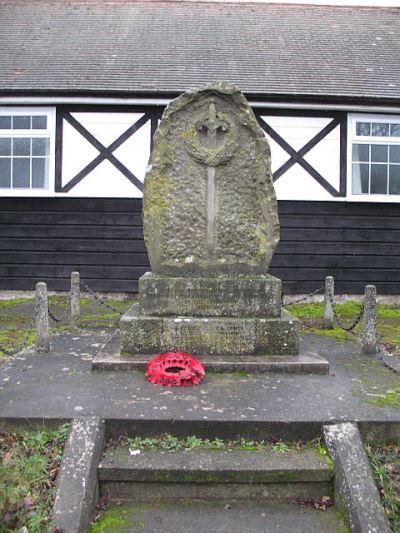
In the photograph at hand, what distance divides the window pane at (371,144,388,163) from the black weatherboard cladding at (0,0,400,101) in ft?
3.64

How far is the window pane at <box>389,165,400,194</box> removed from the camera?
1138 centimetres

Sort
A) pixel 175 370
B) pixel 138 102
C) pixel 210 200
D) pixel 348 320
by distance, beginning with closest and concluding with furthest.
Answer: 1. pixel 175 370
2. pixel 210 200
3. pixel 348 320
4. pixel 138 102

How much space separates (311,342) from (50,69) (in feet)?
30.2

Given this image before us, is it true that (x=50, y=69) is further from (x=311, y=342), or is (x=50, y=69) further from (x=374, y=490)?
(x=374, y=490)

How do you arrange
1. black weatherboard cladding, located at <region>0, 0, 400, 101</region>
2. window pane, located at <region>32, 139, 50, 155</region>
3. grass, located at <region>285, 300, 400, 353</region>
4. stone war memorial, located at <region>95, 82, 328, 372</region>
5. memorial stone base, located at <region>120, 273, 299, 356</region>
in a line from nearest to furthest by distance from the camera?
memorial stone base, located at <region>120, 273, 299, 356</region> < stone war memorial, located at <region>95, 82, 328, 372</region> < grass, located at <region>285, 300, 400, 353</region> < black weatherboard cladding, located at <region>0, 0, 400, 101</region> < window pane, located at <region>32, 139, 50, 155</region>

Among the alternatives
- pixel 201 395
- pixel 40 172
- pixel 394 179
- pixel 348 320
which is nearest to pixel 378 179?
pixel 394 179

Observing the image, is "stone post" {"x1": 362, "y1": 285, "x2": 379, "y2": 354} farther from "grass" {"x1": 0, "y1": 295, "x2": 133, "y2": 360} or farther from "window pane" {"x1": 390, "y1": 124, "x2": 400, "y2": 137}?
"window pane" {"x1": 390, "y1": 124, "x2": 400, "y2": 137}

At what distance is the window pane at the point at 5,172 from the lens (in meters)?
11.4

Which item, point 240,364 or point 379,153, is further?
point 379,153

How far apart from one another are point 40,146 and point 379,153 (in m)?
7.88

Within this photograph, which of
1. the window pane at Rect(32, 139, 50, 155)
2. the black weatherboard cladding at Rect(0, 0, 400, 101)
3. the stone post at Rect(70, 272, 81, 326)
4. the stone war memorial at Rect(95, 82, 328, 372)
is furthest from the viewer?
the window pane at Rect(32, 139, 50, 155)

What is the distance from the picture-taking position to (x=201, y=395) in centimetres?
393

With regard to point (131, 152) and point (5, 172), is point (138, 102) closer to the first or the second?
point (131, 152)

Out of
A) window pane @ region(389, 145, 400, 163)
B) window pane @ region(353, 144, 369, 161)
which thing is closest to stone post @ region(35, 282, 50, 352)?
window pane @ region(353, 144, 369, 161)
